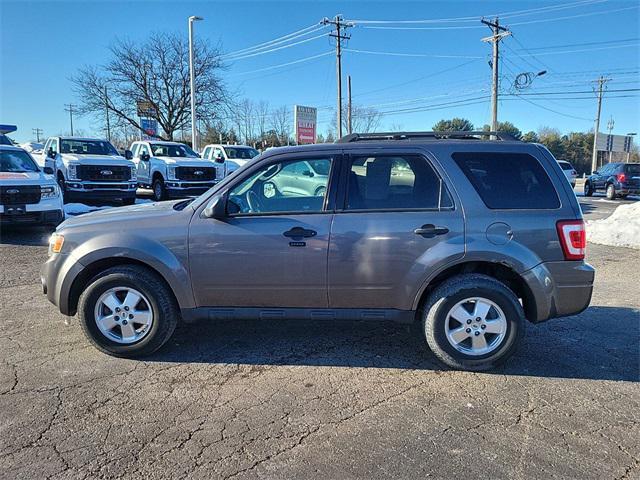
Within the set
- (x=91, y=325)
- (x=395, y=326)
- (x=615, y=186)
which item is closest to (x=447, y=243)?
(x=395, y=326)

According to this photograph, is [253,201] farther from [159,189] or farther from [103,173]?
[159,189]

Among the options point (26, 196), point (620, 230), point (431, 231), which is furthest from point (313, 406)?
point (620, 230)

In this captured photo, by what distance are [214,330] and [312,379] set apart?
1428 millimetres

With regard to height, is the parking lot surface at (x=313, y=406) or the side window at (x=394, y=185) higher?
the side window at (x=394, y=185)

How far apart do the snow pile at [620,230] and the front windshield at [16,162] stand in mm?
12015

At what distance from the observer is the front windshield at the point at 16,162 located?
9800 millimetres

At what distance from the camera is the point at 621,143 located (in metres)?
54.8

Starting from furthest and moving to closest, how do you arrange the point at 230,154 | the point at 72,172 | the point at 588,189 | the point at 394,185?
the point at 588,189, the point at 230,154, the point at 72,172, the point at 394,185

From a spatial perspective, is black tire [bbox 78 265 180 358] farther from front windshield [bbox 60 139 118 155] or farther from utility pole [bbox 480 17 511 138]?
utility pole [bbox 480 17 511 138]

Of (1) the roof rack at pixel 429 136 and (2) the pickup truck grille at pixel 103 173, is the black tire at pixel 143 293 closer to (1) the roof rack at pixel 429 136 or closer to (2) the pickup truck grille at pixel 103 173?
(1) the roof rack at pixel 429 136

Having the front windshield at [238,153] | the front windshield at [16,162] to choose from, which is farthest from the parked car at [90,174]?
the front windshield at [238,153]

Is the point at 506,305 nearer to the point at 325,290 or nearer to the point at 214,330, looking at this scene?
the point at 325,290

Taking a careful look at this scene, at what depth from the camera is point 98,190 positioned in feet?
44.8

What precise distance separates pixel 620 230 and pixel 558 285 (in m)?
7.67
